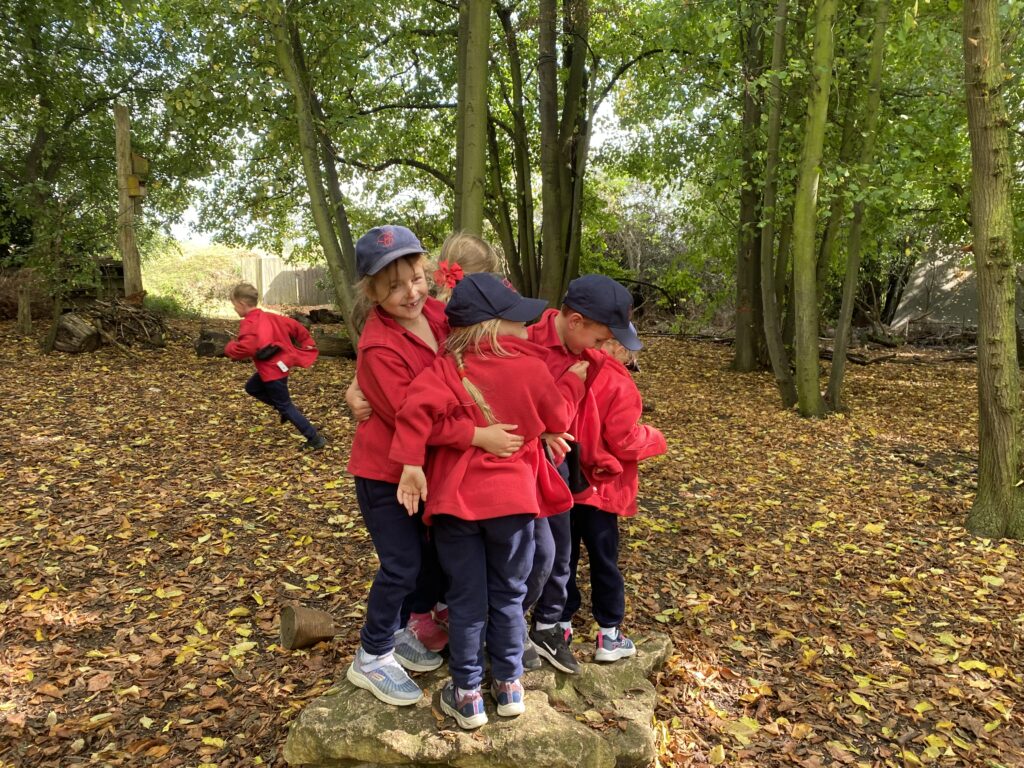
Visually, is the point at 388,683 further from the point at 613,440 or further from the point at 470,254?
the point at 470,254

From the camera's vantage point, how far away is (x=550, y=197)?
1015 centimetres

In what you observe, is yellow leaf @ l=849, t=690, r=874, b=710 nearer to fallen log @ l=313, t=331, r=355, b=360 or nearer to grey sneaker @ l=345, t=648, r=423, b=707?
grey sneaker @ l=345, t=648, r=423, b=707

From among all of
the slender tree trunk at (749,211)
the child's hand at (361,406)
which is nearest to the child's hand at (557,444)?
the child's hand at (361,406)

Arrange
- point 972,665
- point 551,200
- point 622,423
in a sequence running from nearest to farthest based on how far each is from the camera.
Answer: point 622,423, point 972,665, point 551,200

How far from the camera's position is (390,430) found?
2.46 m

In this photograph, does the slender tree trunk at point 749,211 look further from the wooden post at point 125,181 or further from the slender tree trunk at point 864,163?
the wooden post at point 125,181

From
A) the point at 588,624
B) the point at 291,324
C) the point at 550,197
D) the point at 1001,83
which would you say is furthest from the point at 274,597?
the point at 550,197

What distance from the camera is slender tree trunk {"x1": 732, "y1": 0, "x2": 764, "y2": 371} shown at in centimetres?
895

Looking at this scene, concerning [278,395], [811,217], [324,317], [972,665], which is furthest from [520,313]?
[324,317]

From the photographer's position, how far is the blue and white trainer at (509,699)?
2518mm

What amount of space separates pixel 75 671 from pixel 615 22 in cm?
1069

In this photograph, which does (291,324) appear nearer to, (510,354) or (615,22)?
(510,354)

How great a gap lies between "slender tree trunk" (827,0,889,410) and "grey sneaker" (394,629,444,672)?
254 inches

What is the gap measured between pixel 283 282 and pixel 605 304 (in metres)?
23.4
